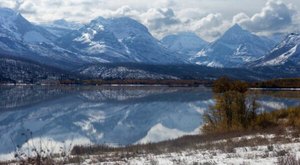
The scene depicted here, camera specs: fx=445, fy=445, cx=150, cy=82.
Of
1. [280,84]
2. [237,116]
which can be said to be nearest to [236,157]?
[237,116]

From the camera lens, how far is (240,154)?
17.3 m

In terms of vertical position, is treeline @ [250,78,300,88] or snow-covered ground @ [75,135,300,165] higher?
treeline @ [250,78,300,88]

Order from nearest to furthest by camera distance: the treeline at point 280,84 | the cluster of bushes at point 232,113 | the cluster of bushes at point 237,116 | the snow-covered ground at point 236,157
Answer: the snow-covered ground at point 236,157 → the cluster of bushes at point 237,116 → the cluster of bushes at point 232,113 → the treeline at point 280,84

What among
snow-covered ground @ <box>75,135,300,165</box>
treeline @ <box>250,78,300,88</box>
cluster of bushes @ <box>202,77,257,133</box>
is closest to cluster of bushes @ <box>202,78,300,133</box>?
cluster of bushes @ <box>202,77,257,133</box>

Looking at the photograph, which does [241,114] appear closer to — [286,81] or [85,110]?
[85,110]

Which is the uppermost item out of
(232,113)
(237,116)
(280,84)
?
(280,84)

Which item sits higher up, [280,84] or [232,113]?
[280,84]

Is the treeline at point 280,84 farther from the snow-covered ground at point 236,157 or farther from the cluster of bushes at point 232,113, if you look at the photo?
the snow-covered ground at point 236,157

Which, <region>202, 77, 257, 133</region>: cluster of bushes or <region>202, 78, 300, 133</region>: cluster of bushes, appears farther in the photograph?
<region>202, 77, 257, 133</region>: cluster of bushes

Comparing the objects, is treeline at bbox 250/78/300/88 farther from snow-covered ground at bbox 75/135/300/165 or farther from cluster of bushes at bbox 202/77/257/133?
snow-covered ground at bbox 75/135/300/165

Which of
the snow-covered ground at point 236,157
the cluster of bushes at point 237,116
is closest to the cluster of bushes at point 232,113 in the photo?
the cluster of bushes at point 237,116

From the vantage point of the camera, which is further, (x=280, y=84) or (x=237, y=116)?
(x=280, y=84)

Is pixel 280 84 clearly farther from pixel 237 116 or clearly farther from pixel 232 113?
pixel 237 116

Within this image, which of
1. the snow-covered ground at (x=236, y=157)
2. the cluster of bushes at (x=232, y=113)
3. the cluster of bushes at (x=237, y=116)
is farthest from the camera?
the cluster of bushes at (x=232, y=113)
